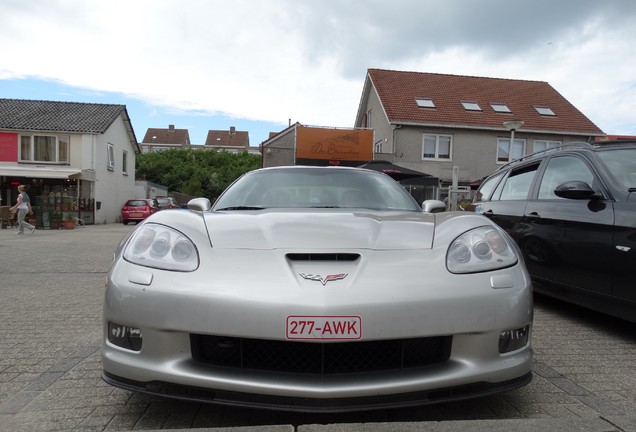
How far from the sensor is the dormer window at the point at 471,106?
24062 mm

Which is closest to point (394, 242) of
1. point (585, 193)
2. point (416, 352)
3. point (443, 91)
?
point (416, 352)

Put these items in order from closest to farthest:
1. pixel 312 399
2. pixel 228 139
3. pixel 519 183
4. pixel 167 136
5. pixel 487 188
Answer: pixel 312 399 → pixel 519 183 → pixel 487 188 → pixel 167 136 → pixel 228 139

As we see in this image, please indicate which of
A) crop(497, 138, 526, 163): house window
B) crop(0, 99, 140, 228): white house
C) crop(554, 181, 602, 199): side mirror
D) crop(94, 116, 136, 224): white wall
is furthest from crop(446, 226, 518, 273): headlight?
crop(94, 116, 136, 224): white wall

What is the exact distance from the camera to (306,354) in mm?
1844

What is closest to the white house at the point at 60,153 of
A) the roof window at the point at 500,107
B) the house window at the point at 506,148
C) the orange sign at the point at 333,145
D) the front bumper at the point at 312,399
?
the orange sign at the point at 333,145

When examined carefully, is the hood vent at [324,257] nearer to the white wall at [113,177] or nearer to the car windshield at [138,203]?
the car windshield at [138,203]

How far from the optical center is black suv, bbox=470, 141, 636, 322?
10.5 feet

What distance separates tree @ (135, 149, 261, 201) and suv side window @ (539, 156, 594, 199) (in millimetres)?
41803

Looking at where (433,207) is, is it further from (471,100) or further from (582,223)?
(471,100)

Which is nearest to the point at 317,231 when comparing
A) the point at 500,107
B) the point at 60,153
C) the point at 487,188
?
the point at 487,188

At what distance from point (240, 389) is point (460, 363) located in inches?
35.3

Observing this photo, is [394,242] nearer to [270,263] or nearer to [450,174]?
[270,263]

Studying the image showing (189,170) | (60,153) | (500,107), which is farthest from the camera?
(189,170)

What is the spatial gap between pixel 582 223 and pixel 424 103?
2163 cm
